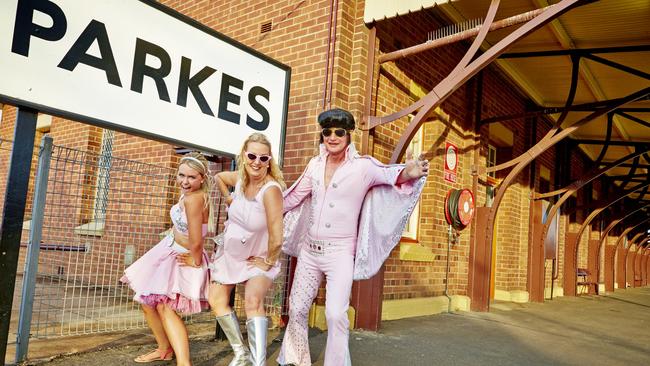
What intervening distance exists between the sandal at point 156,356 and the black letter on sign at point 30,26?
2.16 meters

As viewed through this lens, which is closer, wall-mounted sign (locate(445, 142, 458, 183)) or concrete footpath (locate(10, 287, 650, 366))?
concrete footpath (locate(10, 287, 650, 366))

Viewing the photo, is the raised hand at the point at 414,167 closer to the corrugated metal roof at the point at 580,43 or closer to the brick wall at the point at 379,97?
the brick wall at the point at 379,97

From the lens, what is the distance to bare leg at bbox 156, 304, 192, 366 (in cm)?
319

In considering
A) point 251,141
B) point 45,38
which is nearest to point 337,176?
point 251,141

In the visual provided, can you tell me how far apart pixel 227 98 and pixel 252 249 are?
61.2 inches

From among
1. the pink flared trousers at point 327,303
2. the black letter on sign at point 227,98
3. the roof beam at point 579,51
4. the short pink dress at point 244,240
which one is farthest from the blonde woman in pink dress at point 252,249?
the roof beam at point 579,51

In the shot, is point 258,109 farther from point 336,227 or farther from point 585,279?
point 585,279

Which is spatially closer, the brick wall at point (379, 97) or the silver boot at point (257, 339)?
the silver boot at point (257, 339)

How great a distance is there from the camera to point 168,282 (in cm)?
336

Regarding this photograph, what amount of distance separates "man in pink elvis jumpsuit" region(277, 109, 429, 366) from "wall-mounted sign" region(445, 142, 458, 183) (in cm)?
411

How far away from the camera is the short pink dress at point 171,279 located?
3330 mm

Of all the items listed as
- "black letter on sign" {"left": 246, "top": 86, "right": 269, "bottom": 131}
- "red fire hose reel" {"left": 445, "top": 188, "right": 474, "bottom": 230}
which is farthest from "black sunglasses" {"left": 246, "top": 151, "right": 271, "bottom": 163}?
"red fire hose reel" {"left": 445, "top": 188, "right": 474, "bottom": 230}

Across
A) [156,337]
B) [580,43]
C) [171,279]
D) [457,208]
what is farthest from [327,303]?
[580,43]

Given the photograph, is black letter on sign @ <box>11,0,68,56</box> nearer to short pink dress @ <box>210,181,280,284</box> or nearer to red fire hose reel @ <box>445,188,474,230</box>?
short pink dress @ <box>210,181,280,284</box>
